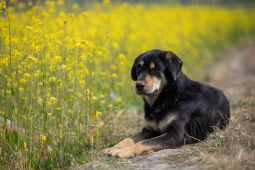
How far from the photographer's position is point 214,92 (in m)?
4.61

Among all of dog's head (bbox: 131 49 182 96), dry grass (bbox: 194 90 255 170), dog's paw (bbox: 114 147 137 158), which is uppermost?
dog's head (bbox: 131 49 182 96)

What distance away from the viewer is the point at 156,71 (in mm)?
4184

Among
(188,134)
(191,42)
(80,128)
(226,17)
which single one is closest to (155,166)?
(188,134)

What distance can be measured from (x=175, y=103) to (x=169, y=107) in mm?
97

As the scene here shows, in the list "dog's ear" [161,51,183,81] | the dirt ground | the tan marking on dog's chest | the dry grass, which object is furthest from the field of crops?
the dry grass

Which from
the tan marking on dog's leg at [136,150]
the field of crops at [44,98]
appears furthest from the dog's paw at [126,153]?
the field of crops at [44,98]

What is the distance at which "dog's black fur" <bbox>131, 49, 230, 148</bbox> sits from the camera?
4.07 metres

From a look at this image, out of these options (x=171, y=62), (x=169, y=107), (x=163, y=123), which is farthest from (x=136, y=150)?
(x=171, y=62)

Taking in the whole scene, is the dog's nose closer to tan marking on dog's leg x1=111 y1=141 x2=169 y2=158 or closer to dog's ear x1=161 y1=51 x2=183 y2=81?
dog's ear x1=161 y1=51 x2=183 y2=81

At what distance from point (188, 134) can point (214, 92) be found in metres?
0.80

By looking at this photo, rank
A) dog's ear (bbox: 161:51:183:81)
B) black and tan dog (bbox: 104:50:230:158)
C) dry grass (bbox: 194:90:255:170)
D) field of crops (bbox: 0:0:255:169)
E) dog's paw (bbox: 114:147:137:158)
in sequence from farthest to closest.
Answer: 1. dog's ear (bbox: 161:51:183:81)
2. black and tan dog (bbox: 104:50:230:158)
3. dog's paw (bbox: 114:147:137:158)
4. field of crops (bbox: 0:0:255:169)
5. dry grass (bbox: 194:90:255:170)

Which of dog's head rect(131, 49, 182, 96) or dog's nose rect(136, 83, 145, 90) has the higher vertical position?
dog's head rect(131, 49, 182, 96)

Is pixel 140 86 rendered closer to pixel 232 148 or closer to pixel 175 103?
pixel 175 103

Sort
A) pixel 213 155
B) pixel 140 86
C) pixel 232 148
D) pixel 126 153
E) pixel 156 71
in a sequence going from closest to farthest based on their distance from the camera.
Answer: pixel 213 155, pixel 232 148, pixel 126 153, pixel 140 86, pixel 156 71
